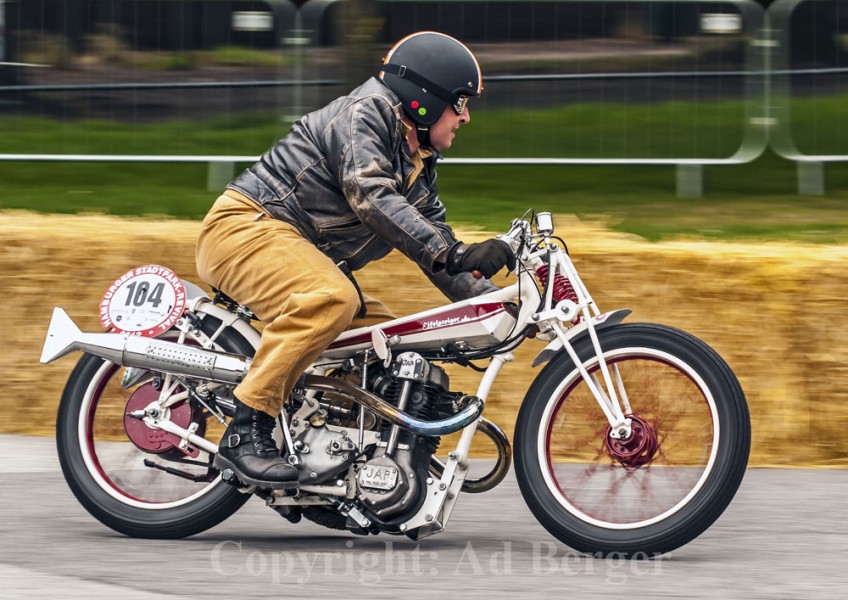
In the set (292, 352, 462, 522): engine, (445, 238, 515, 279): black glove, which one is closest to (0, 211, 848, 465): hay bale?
(292, 352, 462, 522): engine

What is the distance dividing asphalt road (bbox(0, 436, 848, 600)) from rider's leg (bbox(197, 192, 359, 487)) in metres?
0.37

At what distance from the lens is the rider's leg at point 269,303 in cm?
543

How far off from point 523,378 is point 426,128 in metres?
1.98

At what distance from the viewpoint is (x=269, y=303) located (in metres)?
5.56

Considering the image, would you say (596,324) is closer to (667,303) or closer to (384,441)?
(384,441)

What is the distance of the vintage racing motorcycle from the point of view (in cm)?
544

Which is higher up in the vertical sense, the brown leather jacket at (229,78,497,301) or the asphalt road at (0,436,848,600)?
the brown leather jacket at (229,78,497,301)

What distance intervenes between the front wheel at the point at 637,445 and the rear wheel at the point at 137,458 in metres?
1.11

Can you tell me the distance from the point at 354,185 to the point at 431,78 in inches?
18.4

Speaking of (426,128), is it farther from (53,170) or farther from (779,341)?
(53,170)

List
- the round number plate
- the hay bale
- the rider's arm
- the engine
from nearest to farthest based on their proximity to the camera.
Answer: the rider's arm
the engine
the round number plate
the hay bale

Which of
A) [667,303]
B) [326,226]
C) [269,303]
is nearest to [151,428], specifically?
[269,303]

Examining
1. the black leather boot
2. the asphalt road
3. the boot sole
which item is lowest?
the asphalt road

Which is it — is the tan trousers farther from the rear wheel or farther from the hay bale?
the hay bale
